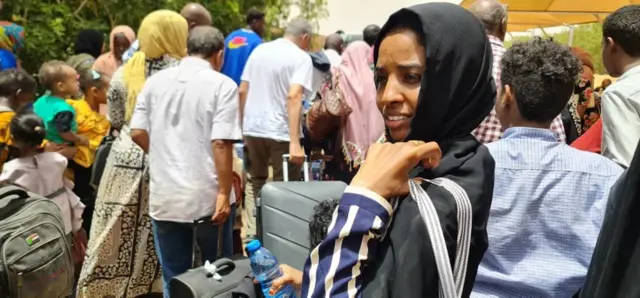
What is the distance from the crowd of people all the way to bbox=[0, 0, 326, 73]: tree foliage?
1.78m

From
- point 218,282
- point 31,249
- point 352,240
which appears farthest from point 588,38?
point 352,240

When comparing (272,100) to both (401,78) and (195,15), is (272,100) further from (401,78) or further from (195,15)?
(401,78)

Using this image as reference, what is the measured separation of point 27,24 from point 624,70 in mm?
7867

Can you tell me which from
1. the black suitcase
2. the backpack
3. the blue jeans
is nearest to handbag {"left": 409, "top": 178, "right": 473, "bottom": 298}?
the black suitcase

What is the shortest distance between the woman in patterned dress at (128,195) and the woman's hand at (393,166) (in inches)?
125

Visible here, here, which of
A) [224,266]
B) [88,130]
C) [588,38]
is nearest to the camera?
[224,266]

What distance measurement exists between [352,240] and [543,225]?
1035mm

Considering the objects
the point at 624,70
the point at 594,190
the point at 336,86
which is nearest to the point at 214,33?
the point at 336,86

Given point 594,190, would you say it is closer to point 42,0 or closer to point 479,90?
point 479,90

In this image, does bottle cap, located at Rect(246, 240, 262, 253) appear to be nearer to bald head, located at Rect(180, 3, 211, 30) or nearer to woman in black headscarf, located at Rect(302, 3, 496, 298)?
woman in black headscarf, located at Rect(302, 3, 496, 298)

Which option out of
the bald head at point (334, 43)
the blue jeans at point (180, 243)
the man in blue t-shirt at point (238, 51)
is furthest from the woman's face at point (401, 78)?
the bald head at point (334, 43)

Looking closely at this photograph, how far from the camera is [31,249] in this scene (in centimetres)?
269

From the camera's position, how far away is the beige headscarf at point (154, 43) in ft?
14.0

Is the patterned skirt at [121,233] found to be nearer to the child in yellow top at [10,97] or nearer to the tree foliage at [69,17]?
the child in yellow top at [10,97]
